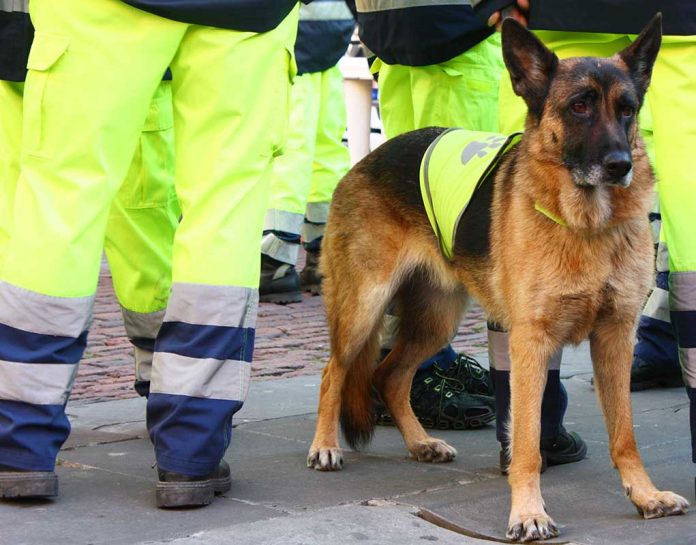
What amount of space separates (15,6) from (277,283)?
4103 millimetres

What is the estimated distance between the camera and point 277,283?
782cm

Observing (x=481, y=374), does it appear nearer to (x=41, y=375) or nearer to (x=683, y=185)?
(x=683, y=185)

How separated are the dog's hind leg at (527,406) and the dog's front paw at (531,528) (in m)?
0.05

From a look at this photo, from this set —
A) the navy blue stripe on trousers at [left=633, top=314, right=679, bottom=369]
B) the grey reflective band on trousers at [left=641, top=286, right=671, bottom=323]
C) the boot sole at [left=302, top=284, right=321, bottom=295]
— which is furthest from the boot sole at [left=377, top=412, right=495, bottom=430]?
the boot sole at [left=302, top=284, right=321, bottom=295]

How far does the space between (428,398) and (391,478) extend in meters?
0.83

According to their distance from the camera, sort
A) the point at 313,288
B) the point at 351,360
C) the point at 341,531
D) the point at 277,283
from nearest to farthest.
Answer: the point at 341,531, the point at 351,360, the point at 277,283, the point at 313,288

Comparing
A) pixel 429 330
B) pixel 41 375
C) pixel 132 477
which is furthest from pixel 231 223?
pixel 429 330

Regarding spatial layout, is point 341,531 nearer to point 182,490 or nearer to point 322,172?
point 182,490

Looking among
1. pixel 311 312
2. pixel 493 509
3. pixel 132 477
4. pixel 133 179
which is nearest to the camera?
pixel 493 509

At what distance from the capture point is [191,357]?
3537 millimetres

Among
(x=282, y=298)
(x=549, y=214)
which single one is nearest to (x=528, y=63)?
(x=549, y=214)

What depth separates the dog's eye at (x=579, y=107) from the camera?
3.55 m

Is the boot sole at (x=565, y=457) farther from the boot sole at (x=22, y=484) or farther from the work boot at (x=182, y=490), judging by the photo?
the boot sole at (x=22, y=484)

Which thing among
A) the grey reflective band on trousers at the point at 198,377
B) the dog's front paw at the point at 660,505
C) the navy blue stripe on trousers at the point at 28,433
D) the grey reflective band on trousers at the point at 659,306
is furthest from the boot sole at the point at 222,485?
the grey reflective band on trousers at the point at 659,306
